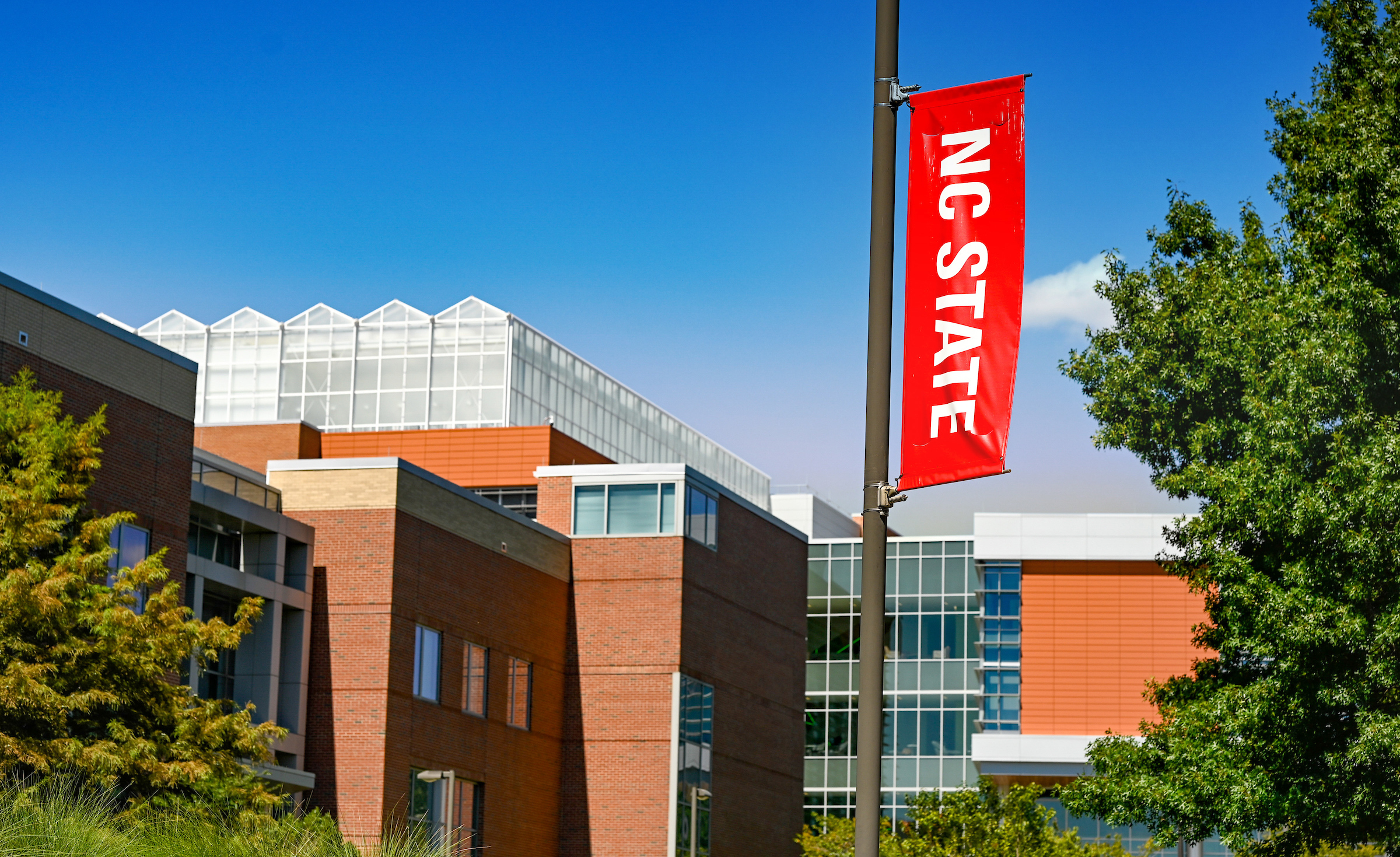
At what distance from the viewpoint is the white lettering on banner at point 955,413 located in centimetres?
926

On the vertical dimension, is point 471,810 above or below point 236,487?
below

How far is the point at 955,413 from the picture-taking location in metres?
9.30

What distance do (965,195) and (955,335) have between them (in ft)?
2.56

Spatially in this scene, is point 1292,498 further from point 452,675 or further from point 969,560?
point 969,560

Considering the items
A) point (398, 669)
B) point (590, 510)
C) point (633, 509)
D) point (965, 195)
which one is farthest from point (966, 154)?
point (590, 510)

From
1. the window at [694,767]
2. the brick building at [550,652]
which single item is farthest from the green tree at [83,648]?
the window at [694,767]

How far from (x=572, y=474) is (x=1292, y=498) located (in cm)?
2582

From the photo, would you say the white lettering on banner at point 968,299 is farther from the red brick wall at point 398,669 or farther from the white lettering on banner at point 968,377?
the red brick wall at point 398,669

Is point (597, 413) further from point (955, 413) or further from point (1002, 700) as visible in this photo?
point (955, 413)

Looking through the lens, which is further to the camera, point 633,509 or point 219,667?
point 633,509

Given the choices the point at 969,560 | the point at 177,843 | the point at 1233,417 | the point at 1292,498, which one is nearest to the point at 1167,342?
the point at 1233,417

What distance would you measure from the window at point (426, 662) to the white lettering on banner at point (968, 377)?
98.7ft

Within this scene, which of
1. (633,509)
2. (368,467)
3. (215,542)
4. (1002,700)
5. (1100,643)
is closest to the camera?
(215,542)

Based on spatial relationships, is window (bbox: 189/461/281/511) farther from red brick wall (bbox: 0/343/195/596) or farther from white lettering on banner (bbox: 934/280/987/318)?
white lettering on banner (bbox: 934/280/987/318)
